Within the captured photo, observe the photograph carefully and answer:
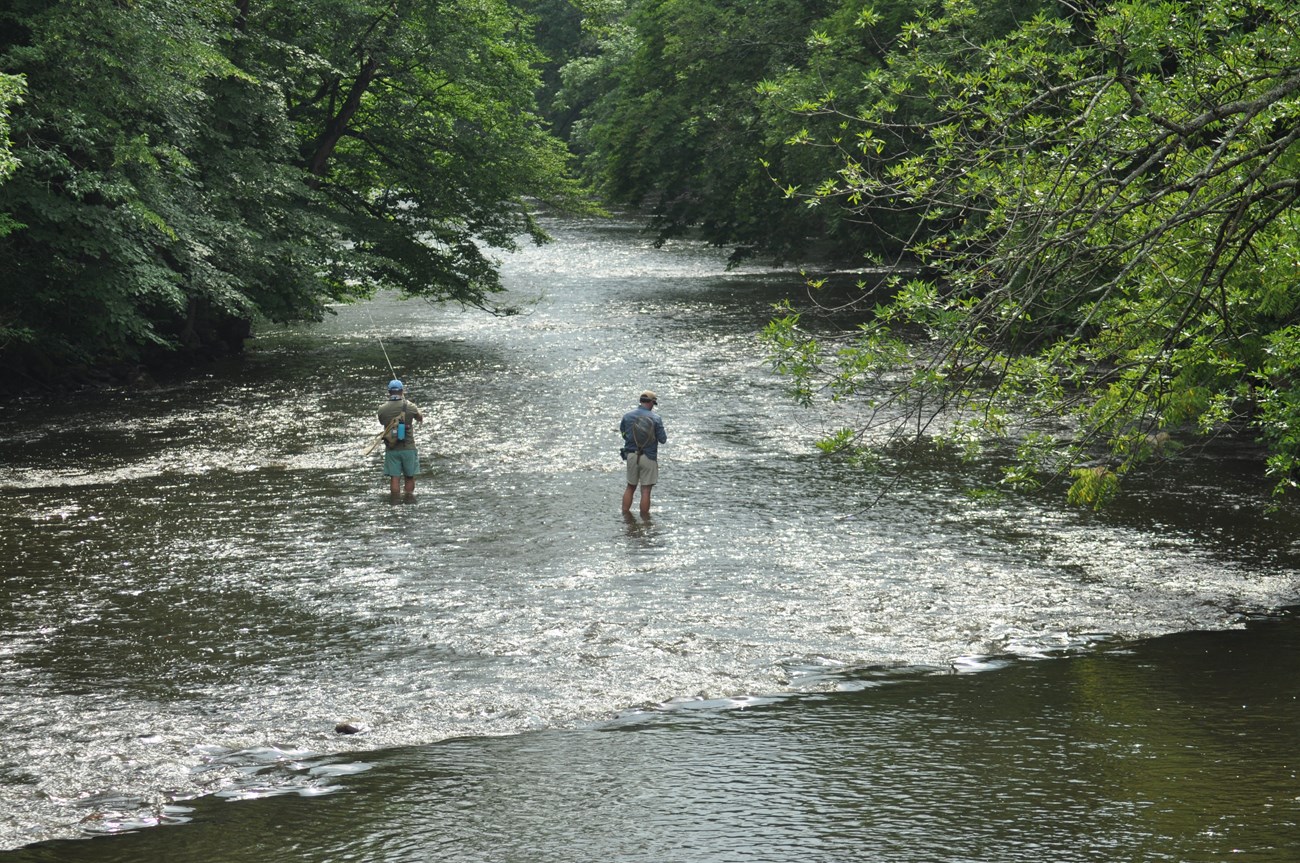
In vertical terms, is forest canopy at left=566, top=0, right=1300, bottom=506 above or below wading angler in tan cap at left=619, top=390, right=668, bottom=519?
above

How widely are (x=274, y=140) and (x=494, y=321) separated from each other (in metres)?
9.80

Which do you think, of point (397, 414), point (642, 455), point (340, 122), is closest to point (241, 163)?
point (340, 122)

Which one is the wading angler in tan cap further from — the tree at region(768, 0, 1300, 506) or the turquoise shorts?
the tree at region(768, 0, 1300, 506)

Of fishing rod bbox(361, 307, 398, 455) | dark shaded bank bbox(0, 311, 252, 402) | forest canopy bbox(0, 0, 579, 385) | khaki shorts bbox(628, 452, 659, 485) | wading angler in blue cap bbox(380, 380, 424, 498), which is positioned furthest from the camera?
dark shaded bank bbox(0, 311, 252, 402)

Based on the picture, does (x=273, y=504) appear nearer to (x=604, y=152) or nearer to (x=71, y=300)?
(x=71, y=300)

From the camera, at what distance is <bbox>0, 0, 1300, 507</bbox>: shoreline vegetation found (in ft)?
31.7

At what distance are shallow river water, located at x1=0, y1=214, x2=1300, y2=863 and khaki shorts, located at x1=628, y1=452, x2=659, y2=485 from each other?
1.55 ft

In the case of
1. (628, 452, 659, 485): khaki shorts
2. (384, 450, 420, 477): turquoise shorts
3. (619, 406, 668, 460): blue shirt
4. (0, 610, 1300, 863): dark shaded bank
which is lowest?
(0, 610, 1300, 863): dark shaded bank

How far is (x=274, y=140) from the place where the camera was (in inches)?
1041

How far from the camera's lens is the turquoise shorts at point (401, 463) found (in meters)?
16.8

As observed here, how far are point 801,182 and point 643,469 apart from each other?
22.8 meters

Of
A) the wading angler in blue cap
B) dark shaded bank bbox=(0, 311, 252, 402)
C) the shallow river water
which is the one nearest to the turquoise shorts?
the wading angler in blue cap

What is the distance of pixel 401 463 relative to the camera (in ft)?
55.5

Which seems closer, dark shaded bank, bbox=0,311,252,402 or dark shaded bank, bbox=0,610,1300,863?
dark shaded bank, bbox=0,610,1300,863
